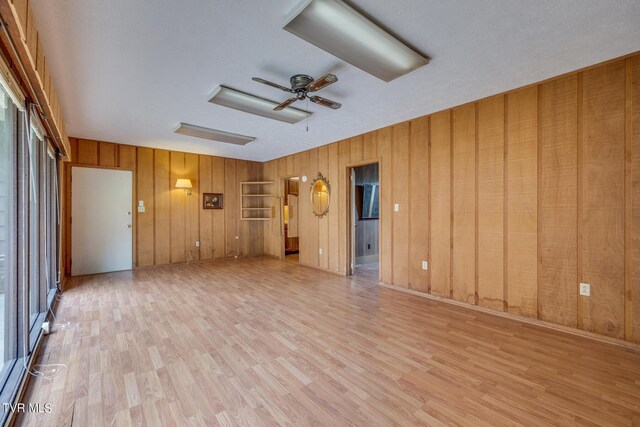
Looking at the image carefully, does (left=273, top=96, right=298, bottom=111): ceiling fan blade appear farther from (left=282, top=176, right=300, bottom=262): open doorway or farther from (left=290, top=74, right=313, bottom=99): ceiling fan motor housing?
(left=282, top=176, right=300, bottom=262): open doorway

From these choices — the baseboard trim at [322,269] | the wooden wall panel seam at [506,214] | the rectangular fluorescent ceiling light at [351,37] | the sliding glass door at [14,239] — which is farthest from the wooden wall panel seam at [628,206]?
the sliding glass door at [14,239]

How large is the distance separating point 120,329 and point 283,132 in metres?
3.64

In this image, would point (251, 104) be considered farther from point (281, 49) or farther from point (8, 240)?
point (8, 240)

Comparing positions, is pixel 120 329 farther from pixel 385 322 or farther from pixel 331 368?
pixel 385 322

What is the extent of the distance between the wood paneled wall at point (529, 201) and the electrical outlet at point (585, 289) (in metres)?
0.03

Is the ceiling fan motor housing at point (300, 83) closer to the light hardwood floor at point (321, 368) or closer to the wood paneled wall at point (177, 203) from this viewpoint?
the light hardwood floor at point (321, 368)

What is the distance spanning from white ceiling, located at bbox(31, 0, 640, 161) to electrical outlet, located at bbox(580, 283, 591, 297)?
84.9 inches

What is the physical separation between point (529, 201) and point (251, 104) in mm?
3458

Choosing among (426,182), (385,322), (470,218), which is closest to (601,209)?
(470,218)

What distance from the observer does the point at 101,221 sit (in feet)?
18.2

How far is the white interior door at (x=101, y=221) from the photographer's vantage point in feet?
17.5

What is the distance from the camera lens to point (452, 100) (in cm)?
347

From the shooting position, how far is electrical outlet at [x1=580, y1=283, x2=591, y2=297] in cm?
272

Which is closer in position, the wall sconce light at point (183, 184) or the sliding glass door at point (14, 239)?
the sliding glass door at point (14, 239)
